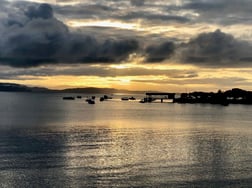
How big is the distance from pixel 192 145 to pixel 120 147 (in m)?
12.7

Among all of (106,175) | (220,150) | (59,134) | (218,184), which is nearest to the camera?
(218,184)

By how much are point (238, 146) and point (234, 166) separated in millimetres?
19617

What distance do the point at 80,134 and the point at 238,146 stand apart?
107ft

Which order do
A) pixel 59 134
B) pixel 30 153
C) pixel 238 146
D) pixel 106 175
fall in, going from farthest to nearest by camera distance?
pixel 59 134
pixel 238 146
pixel 30 153
pixel 106 175

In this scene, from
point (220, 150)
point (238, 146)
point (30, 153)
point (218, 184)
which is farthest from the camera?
point (238, 146)

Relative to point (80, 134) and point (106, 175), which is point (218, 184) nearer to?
point (106, 175)

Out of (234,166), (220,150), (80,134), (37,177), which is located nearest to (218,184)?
(234,166)

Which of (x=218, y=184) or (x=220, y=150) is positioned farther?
(x=220, y=150)

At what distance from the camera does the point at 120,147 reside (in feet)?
225

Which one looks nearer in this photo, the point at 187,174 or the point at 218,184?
the point at 218,184

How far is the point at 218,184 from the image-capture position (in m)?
43.9

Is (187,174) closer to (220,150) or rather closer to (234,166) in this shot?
(234,166)

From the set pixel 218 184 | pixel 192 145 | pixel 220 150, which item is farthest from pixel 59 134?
pixel 218 184

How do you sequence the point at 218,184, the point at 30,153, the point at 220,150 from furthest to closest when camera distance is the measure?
the point at 220,150, the point at 30,153, the point at 218,184
